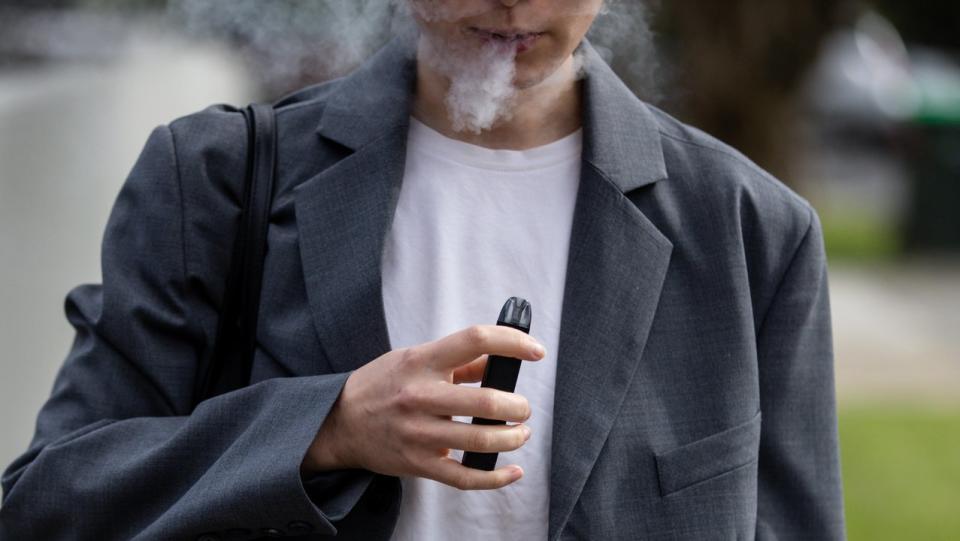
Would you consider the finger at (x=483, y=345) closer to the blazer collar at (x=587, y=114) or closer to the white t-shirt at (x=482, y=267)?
the white t-shirt at (x=482, y=267)

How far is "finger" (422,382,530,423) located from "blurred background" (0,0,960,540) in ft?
2.41

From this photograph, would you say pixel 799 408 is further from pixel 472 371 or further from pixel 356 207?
pixel 356 207

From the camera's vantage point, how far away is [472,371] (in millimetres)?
1658

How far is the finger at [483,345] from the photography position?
5.04ft

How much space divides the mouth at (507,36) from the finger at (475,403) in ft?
1.60

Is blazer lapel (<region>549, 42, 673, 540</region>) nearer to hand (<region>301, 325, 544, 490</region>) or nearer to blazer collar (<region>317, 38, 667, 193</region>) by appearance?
blazer collar (<region>317, 38, 667, 193</region>)

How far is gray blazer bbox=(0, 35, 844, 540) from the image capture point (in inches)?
69.7

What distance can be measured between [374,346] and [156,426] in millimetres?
311

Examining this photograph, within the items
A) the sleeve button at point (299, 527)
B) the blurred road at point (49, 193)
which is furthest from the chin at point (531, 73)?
the blurred road at point (49, 193)

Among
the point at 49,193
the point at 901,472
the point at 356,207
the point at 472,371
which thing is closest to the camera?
the point at 472,371

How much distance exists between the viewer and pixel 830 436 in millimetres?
2018

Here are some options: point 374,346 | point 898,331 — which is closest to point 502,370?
point 374,346

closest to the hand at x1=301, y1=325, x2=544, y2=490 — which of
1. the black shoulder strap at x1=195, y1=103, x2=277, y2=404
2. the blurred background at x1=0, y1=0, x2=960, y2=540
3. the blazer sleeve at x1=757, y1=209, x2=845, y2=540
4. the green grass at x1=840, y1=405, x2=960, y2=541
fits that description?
the black shoulder strap at x1=195, y1=103, x2=277, y2=404

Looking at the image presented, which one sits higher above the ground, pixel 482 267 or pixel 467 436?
pixel 482 267
